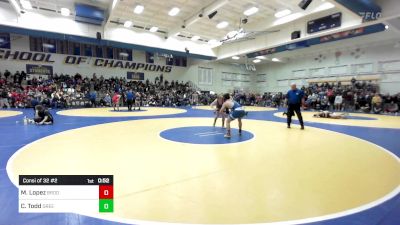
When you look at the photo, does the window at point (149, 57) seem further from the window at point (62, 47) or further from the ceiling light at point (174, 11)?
the ceiling light at point (174, 11)

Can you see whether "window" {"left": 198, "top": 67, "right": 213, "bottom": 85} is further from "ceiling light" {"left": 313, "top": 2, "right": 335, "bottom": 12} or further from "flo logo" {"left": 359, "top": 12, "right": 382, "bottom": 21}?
"flo logo" {"left": 359, "top": 12, "right": 382, "bottom": 21}

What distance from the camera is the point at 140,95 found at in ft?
66.6

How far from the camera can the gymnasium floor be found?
7.54 feet

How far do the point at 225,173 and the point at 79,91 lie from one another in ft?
63.7

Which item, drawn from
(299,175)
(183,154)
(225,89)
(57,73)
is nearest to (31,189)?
(183,154)

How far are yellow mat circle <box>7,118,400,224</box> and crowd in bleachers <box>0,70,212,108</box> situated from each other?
11.9m

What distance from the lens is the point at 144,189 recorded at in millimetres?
2904

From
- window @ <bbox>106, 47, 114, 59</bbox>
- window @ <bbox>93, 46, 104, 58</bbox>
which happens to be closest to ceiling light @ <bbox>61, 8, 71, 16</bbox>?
window @ <bbox>93, 46, 104, 58</bbox>

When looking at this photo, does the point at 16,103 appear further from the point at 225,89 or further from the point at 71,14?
the point at 225,89

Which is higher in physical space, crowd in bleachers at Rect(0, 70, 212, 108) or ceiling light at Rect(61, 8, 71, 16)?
ceiling light at Rect(61, 8, 71, 16)

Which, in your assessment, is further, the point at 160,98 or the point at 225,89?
the point at 225,89

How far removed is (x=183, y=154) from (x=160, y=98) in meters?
18.1

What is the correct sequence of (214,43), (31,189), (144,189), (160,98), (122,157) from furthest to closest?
(214,43) < (160,98) < (122,157) < (144,189) < (31,189)

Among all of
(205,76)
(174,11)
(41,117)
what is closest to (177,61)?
(205,76)
